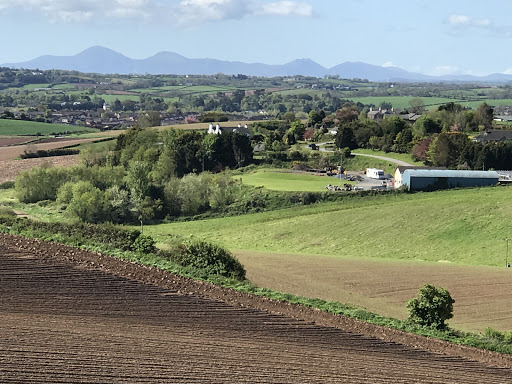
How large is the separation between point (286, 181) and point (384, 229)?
18110 millimetres

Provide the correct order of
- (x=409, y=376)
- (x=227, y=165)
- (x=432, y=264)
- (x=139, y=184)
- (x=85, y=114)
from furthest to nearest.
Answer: (x=85, y=114), (x=227, y=165), (x=139, y=184), (x=432, y=264), (x=409, y=376)

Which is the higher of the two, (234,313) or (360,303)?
(234,313)

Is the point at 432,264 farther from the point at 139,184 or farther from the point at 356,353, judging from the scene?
the point at 139,184

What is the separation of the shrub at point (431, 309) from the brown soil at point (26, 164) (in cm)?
4999

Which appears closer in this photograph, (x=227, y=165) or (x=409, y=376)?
(x=409, y=376)

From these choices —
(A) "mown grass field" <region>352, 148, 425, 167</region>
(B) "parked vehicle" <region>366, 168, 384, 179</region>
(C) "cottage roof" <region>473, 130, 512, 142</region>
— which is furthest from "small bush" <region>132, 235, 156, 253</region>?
(C) "cottage roof" <region>473, 130, 512, 142</region>

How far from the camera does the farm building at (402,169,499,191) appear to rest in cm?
5075

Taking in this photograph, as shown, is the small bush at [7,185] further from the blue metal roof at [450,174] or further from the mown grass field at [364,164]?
the blue metal roof at [450,174]

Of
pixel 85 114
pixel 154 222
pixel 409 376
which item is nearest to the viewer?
pixel 409 376

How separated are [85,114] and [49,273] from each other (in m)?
130

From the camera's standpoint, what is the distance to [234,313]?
18.1m

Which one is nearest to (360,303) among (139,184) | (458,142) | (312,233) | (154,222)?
(312,233)

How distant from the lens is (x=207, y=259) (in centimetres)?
2498

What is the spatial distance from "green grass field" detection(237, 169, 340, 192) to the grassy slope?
212 inches
